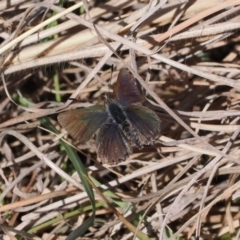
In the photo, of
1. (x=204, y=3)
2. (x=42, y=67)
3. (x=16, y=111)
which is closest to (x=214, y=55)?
(x=204, y=3)

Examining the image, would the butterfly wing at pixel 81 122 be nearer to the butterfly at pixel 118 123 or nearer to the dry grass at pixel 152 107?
the butterfly at pixel 118 123

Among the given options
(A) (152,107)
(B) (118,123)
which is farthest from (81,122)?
(A) (152,107)

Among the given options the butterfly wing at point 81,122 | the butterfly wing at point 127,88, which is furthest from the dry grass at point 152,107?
the butterfly wing at point 81,122

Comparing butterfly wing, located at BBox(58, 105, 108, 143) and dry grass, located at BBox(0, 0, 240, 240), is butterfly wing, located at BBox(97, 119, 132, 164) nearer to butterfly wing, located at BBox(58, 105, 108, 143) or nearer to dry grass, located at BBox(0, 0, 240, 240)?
butterfly wing, located at BBox(58, 105, 108, 143)

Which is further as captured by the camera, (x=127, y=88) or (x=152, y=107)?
(x=152, y=107)

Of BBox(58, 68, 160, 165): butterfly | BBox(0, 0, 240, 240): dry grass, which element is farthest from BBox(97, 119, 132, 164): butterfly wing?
BBox(0, 0, 240, 240): dry grass

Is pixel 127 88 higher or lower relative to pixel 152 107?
higher

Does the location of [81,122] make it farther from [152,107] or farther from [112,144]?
[152,107]
